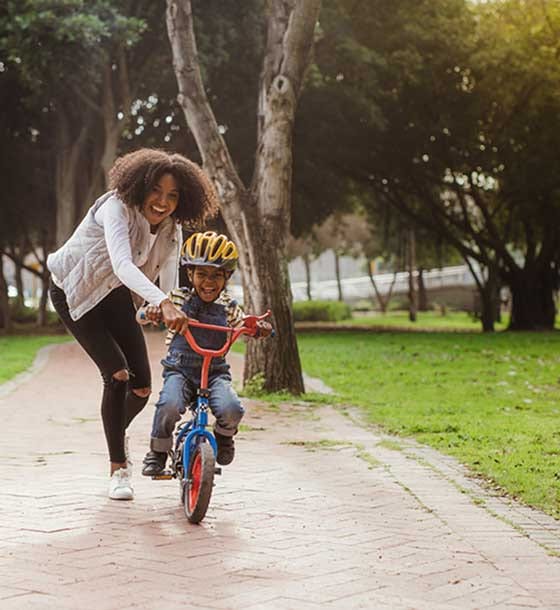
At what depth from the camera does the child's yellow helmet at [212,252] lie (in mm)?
5887

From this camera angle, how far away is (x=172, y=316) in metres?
5.64

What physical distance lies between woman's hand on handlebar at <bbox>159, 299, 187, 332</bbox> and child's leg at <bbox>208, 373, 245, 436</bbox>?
0.47 m

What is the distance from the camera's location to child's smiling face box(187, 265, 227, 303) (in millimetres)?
6020

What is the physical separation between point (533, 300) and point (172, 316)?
27.8 metres

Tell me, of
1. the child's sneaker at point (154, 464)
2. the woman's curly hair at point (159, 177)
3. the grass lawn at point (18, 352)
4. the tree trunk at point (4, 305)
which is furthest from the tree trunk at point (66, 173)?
the child's sneaker at point (154, 464)

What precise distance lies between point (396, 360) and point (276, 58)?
7.34m

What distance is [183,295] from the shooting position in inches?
240

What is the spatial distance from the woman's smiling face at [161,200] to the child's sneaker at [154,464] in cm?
123

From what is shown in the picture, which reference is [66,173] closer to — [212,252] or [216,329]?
[212,252]

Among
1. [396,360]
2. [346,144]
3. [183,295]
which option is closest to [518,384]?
[396,360]

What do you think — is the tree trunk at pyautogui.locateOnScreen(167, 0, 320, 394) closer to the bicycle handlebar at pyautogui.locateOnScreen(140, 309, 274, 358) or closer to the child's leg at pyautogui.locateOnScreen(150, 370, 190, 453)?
the child's leg at pyautogui.locateOnScreen(150, 370, 190, 453)

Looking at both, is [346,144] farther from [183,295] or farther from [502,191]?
[183,295]

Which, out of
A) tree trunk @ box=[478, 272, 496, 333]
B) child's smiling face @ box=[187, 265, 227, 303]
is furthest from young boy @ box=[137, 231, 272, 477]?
tree trunk @ box=[478, 272, 496, 333]

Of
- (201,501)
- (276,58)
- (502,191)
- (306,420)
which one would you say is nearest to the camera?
(201,501)
